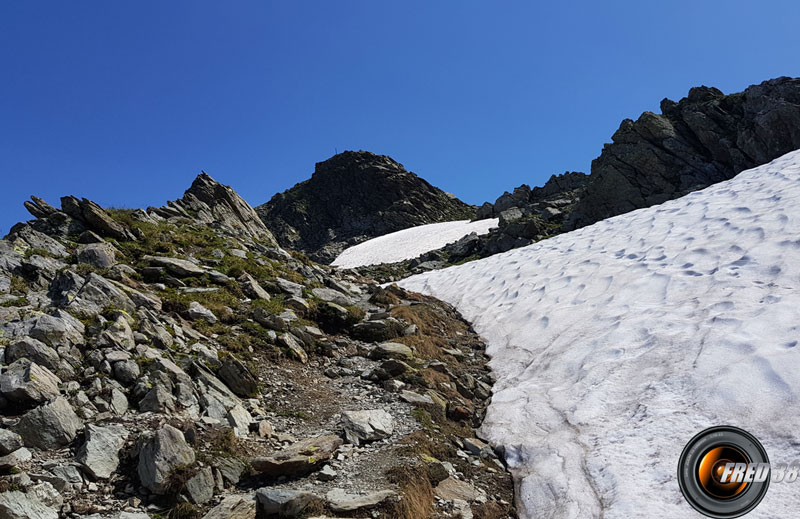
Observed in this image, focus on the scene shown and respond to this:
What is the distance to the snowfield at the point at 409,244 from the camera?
59.4 meters

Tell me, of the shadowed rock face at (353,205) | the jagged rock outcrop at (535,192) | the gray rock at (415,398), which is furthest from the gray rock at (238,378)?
the shadowed rock face at (353,205)

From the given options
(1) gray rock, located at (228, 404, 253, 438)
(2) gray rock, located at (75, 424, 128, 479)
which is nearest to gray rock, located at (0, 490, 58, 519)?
(2) gray rock, located at (75, 424, 128, 479)

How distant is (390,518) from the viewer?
20.1 ft

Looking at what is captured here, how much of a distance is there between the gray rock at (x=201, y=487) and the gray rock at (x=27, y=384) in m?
2.77

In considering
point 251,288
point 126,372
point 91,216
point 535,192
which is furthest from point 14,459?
point 535,192

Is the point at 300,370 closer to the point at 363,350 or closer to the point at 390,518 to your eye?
the point at 363,350

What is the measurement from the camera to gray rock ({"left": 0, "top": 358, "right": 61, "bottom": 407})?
6.69 m

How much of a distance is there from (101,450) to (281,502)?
2.82 m

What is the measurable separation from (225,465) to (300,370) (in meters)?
4.82

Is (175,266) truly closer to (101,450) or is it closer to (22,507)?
(101,450)

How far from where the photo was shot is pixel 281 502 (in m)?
5.91

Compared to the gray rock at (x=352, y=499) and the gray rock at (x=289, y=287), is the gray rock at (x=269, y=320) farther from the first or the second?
the gray rock at (x=352, y=499)

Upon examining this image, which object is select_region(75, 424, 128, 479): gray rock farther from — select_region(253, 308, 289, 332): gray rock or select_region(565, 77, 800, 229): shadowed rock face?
select_region(565, 77, 800, 229): shadowed rock face

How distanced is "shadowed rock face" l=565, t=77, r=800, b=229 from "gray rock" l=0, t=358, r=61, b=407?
149ft
